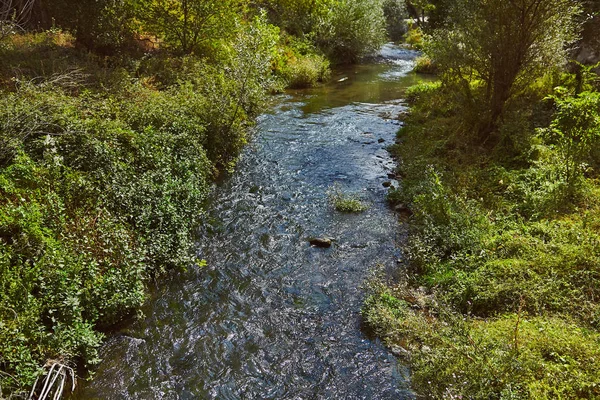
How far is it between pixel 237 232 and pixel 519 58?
979 cm

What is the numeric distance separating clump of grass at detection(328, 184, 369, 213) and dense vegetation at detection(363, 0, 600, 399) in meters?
1.14

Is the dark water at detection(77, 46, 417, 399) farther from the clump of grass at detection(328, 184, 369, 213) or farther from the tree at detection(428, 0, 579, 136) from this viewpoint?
the tree at detection(428, 0, 579, 136)

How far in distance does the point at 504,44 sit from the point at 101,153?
452 inches

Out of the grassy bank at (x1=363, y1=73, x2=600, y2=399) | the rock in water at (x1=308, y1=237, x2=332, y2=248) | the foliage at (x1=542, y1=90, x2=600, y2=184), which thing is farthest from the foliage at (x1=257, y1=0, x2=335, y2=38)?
the rock in water at (x1=308, y1=237, x2=332, y2=248)

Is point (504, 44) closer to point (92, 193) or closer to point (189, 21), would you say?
point (92, 193)

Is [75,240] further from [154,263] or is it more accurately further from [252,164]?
[252,164]

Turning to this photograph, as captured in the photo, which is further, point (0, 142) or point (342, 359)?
point (0, 142)

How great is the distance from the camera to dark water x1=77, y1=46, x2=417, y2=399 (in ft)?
18.6

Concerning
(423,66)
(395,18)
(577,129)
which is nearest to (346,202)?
(577,129)

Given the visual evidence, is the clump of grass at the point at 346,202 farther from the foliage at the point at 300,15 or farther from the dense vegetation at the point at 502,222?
the foliage at the point at 300,15

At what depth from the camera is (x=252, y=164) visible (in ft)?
43.6

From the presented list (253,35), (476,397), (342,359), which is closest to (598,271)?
(476,397)

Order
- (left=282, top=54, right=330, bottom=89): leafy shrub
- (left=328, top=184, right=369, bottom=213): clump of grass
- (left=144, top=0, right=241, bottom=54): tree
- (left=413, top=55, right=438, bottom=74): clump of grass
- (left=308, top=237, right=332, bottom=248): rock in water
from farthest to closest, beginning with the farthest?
1. (left=413, top=55, right=438, bottom=74): clump of grass
2. (left=282, top=54, right=330, bottom=89): leafy shrub
3. (left=144, top=0, right=241, bottom=54): tree
4. (left=328, top=184, right=369, bottom=213): clump of grass
5. (left=308, top=237, right=332, bottom=248): rock in water

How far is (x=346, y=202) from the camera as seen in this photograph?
10742 millimetres
